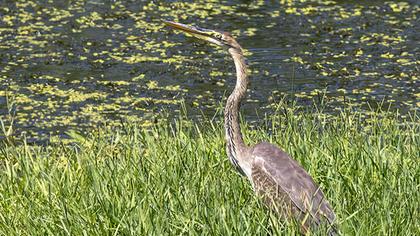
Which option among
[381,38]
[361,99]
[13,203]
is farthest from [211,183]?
[381,38]

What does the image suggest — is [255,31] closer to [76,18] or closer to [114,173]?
[76,18]

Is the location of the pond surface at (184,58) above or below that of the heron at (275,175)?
below

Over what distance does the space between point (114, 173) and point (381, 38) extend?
5.07 meters

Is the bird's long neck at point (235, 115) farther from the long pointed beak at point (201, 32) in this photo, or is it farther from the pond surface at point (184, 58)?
the pond surface at point (184, 58)

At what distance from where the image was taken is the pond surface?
8.16 metres

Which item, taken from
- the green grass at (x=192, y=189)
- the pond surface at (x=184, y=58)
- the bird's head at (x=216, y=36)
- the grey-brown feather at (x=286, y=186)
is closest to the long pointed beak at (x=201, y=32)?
the bird's head at (x=216, y=36)

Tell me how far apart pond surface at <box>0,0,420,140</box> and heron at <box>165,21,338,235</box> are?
1.93 metres

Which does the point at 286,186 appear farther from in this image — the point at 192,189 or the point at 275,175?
the point at 192,189

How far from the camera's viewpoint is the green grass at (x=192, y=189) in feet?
15.2

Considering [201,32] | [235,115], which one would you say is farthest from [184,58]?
[235,115]

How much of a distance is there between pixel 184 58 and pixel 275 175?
14.5 ft

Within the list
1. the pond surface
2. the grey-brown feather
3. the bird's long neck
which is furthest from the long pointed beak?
the pond surface

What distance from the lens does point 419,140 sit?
582 centimetres

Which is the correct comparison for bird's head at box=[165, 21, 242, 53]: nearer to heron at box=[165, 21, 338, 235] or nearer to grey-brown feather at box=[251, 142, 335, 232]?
heron at box=[165, 21, 338, 235]
